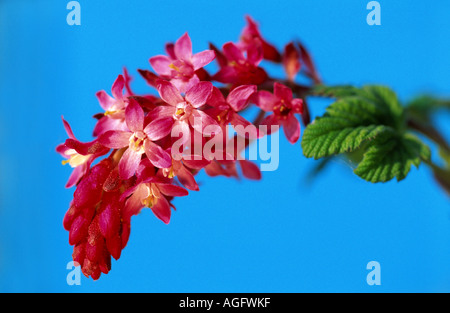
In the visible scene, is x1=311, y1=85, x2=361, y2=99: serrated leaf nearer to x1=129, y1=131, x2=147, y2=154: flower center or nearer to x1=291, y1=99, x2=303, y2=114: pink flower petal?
x1=291, y1=99, x2=303, y2=114: pink flower petal

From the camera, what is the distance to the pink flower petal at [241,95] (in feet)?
2.45

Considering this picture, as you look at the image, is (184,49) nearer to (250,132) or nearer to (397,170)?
(250,132)

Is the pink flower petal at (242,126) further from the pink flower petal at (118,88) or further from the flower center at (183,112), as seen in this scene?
the pink flower petal at (118,88)

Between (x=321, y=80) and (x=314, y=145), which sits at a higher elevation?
(x=321, y=80)

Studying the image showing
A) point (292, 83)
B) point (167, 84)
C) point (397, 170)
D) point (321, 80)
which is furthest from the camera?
point (321, 80)

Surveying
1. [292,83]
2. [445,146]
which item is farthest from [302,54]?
[445,146]

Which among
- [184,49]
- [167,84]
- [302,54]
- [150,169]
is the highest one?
[302,54]

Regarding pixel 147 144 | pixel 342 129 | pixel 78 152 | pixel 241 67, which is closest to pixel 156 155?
pixel 147 144

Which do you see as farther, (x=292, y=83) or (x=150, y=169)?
(x=292, y=83)

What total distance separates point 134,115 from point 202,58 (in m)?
0.16

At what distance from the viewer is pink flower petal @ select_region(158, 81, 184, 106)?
0.71m

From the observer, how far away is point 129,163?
27.9 inches

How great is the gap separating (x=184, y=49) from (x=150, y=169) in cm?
22

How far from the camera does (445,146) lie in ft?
3.42
